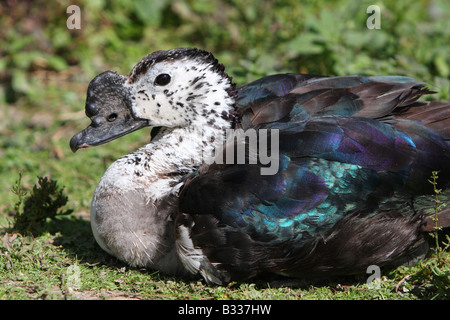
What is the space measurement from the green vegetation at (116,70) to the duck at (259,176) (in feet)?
0.61

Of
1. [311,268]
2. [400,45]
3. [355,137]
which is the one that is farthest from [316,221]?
[400,45]

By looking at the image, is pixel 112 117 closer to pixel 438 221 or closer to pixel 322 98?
pixel 322 98

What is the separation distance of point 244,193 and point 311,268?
0.63m

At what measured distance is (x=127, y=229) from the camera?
407 centimetres

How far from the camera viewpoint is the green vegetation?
158 inches

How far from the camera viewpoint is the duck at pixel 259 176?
153 inches

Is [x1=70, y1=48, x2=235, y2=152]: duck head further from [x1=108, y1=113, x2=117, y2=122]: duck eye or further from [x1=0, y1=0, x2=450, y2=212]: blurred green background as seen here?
[x1=0, y1=0, x2=450, y2=212]: blurred green background

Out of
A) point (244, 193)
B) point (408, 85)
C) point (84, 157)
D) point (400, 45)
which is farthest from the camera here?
point (400, 45)

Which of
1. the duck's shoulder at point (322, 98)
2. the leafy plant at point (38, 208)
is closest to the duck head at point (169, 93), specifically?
the duck's shoulder at point (322, 98)

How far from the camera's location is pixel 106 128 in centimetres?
440

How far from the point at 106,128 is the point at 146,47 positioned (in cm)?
421

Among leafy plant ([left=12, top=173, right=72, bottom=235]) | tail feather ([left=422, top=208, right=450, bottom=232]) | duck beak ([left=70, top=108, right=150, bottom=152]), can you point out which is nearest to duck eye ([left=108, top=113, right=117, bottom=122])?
duck beak ([left=70, top=108, right=150, bottom=152])

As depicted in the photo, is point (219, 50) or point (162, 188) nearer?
point (162, 188)

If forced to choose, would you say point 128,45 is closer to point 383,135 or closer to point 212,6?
point 212,6
